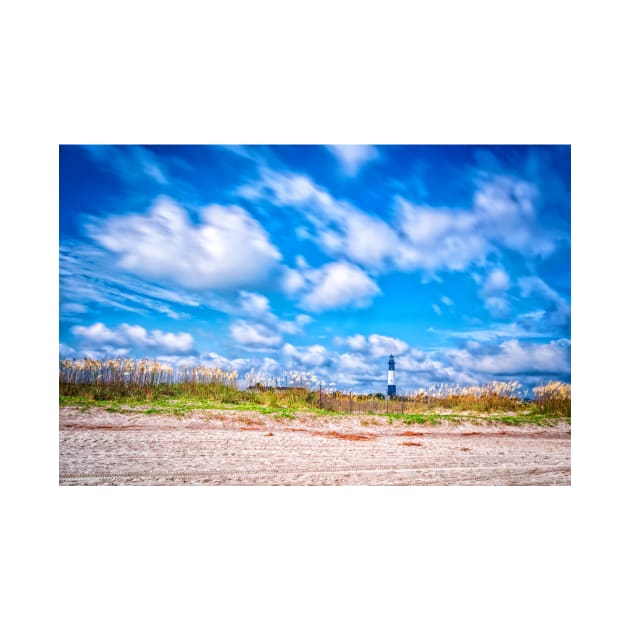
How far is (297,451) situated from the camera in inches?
255

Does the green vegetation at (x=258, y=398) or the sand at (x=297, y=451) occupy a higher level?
the green vegetation at (x=258, y=398)

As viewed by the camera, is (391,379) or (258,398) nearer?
(391,379)

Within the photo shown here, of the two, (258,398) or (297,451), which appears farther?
(258,398)

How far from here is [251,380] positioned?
8.04m

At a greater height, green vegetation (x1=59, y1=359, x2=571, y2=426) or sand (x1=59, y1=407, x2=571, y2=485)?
green vegetation (x1=59, y1=359, x2=571, y2=426)

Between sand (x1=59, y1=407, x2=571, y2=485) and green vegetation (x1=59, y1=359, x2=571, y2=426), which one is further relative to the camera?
green vegetation (x1=59, y1=359, x2=571, y2=426)

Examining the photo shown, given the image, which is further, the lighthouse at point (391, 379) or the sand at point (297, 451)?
the lighthouse at point (391, 379)

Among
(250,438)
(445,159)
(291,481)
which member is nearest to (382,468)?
(291,481)

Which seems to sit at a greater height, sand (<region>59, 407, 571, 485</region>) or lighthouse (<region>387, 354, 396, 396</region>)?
lighthouse (<region>387, 354, 396, 396</region>)

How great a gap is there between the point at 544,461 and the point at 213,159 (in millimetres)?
5596

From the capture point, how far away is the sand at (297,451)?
5816 mm

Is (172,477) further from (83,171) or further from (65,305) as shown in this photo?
(83,171)

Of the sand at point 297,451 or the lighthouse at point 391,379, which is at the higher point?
the lighthouse at point 391,379

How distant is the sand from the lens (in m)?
5.82
